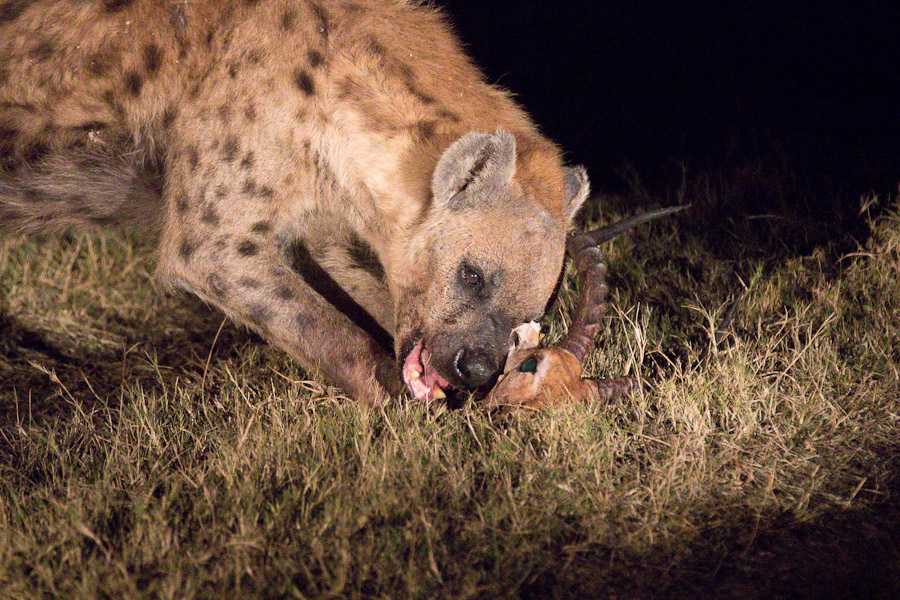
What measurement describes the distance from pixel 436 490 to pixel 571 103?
10.4 ft

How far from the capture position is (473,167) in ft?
7.65

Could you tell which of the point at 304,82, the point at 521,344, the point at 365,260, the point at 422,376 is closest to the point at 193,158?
the point at 304,82

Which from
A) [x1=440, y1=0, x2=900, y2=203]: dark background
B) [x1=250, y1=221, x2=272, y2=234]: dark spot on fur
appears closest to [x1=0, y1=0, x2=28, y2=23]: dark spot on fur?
[x1=250, y1=221, x2=272, y2=234]: dark spot on fur

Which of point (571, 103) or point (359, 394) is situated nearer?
point (359, 394)

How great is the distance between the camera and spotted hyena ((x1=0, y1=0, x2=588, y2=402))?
235cm

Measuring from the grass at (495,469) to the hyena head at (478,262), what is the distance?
17 centimetres

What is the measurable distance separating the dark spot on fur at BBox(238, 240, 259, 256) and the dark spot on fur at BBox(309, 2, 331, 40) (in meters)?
0.61

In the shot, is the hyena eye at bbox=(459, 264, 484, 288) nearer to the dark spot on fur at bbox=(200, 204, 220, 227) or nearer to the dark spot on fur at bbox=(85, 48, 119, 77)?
the dark spot on fur at bbox=(200, 204, 220, 227)

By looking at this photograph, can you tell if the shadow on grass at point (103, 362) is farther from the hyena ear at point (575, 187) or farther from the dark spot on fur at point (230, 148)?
the hyena ear at point (575, 187)

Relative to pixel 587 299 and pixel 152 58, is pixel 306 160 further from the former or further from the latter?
pixel 587 299

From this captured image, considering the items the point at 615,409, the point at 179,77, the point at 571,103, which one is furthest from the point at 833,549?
the point at 571,103

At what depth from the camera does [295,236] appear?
258 centimetres

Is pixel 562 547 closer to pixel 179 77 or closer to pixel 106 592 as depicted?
pixel 106 592

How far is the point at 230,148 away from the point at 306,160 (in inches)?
8.0
